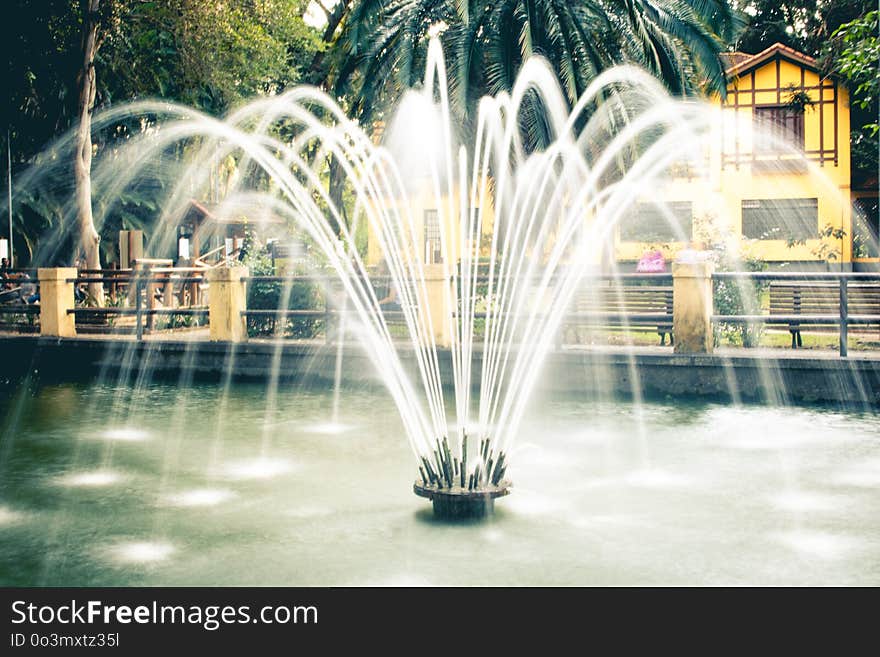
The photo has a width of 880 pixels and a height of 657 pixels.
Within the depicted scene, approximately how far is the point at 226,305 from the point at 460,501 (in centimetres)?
977

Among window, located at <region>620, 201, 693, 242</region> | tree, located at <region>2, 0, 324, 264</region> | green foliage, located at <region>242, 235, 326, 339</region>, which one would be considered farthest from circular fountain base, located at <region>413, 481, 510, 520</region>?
window, located at <region>620, 201, 693, 242</region>

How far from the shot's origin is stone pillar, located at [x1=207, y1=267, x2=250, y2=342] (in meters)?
16.4

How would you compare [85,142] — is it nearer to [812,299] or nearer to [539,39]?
[539,39]

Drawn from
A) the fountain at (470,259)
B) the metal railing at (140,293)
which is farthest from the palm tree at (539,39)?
the metal railing at (140,293)

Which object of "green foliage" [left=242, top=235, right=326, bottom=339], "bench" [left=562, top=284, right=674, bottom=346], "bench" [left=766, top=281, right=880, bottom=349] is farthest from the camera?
"green foliage" [left=242, top=235, right=326, bottom=339]

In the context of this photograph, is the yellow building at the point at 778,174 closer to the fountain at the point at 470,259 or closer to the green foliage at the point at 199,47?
the fountain at the point at 470,259

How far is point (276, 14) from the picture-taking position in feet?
82.3

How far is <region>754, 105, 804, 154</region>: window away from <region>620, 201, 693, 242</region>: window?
3.47 meters

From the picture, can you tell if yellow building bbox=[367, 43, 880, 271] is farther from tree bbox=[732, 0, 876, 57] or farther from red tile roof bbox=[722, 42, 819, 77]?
tree bbox=[732, 0, 876, 57]

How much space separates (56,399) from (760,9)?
35.0m

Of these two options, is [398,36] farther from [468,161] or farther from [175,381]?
[175,381]

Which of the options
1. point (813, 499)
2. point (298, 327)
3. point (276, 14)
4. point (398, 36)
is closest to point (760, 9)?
point (276, 14)

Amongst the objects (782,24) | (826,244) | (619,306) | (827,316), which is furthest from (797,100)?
(827,316)

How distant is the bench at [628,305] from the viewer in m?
14.9
